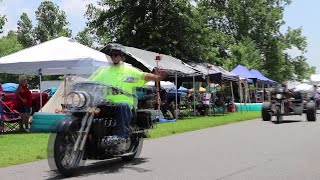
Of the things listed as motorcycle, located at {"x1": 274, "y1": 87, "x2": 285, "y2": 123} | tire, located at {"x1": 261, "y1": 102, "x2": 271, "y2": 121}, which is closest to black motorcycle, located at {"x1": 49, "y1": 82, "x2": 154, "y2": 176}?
motorcycle, located at {"x1": 274, "y1": 87, "x2": 285, "y2": 123}

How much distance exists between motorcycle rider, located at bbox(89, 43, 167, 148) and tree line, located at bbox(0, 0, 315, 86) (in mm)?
17453

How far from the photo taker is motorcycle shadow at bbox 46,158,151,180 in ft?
28.1

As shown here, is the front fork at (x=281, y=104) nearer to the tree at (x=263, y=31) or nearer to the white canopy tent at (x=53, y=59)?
the white canopy tent at (x=53, y=59)

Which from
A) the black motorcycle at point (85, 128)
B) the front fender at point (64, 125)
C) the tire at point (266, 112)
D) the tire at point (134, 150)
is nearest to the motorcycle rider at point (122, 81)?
the black motorcycle at point (85, 128)

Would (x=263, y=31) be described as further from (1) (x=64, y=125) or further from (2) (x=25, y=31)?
(1) (x=64, y=125)

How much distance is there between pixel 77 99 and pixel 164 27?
27.0 m

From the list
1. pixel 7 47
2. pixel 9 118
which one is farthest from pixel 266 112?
pixel 7 47

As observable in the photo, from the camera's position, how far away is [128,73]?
9359 millimetres

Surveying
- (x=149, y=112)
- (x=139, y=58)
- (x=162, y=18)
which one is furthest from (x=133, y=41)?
(x=149, y=112)

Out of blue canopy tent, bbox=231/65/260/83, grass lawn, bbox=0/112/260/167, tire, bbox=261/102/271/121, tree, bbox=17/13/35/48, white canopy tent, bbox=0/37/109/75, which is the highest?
tree, bbox=17/13/35/48

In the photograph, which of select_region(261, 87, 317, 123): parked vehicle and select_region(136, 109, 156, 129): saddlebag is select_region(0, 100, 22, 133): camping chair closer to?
select_region(136, 109, 156, 129): saddlebag

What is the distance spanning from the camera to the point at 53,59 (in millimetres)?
17219

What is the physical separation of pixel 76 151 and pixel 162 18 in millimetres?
27550

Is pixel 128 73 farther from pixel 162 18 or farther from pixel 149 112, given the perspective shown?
pixel 162 18
